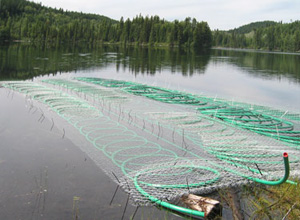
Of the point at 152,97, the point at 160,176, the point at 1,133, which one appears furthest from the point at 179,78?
the point at 160,176

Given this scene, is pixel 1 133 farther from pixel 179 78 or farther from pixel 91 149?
pixel 179 78

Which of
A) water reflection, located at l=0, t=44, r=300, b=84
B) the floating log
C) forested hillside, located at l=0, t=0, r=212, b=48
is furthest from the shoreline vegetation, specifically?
the floating log

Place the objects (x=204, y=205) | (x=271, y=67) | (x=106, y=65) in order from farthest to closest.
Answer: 1. (x=271, y=67)
2. (x=106, y=65)
3. (x=204, y=205)

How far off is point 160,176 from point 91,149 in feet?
7.77

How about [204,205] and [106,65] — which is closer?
[204,205]

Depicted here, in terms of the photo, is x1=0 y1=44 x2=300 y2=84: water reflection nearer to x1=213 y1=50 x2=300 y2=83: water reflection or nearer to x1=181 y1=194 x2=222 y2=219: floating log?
x1=213 y1=50 x2=300 y2=83: water reflection

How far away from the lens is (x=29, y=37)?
347ft

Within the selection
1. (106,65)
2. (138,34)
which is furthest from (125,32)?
(106,65)

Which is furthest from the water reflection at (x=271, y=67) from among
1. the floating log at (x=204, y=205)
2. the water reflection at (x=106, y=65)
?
the floating log at (x=204, y=205)

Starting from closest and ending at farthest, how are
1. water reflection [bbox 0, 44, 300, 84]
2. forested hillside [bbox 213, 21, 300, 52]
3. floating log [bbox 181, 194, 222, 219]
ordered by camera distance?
floating log [bbox 181, 194, 222, 219] < water reflection [bbox 0, 44, 300, 84] < forested hillside [bbox 213, 21, 300, 52]

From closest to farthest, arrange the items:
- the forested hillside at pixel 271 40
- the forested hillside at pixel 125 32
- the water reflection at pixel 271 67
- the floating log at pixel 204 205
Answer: the floating log at pixel 204 205
the water reflection at pixel 271 67
the forested hillside at pixel 125 32
the forested hillside at pixel 271 40

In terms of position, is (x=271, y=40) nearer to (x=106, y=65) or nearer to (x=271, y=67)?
(x=271, y=67)

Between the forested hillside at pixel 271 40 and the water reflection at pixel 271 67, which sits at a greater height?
the forested hillside at pixel 271 40

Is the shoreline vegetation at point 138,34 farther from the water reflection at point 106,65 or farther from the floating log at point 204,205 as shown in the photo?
the floating log at point 204,205
